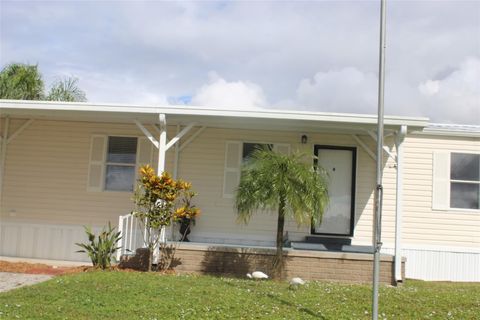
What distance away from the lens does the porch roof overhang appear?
9.76m

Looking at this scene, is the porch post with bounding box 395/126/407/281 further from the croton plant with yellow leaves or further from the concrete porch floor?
the concrete porch floor

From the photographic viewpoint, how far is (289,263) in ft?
32.1

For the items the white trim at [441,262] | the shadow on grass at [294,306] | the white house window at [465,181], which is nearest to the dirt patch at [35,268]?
the shadow on grass at [294,306]

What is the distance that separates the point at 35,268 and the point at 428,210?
859cm

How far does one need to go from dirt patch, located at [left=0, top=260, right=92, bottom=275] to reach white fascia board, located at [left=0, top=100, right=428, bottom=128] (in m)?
3.16

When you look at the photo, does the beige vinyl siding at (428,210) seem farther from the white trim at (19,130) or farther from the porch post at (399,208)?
the white trim at (19,130)

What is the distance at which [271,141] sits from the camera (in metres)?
11.9

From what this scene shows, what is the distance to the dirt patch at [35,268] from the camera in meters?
9.80

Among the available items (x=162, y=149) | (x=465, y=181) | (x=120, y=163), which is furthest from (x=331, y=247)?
(x=120, y=163)

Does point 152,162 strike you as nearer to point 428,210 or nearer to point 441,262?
point 428,210

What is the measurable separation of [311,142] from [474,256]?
4512mm

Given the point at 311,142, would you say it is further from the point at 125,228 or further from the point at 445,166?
the point at 125,228

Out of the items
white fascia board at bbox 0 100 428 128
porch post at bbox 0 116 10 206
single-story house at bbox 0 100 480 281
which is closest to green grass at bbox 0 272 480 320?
single-story house at bbox 0 100 480 281

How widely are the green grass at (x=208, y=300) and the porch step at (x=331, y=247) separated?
1.66m
